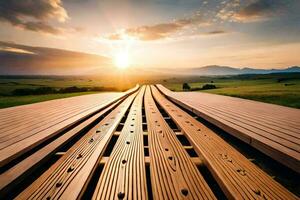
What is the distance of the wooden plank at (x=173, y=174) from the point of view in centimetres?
157

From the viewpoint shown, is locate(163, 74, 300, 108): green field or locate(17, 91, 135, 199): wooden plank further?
locate(163, 74, 300, 108): green field

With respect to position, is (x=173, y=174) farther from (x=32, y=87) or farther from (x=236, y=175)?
(x=32, y=87)

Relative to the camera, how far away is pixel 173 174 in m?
1.86

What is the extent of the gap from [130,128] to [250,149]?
208 centimetres

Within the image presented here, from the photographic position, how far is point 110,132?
3.21 metres

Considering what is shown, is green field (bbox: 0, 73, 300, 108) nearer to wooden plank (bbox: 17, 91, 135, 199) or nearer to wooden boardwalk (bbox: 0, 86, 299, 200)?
wooden boardwalk (bbox: 0, 86, 299, 200)

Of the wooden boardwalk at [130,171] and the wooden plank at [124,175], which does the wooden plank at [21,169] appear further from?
the wooden plank at [124,175]

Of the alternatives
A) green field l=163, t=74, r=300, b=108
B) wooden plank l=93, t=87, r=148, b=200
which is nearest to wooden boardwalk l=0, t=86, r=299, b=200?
wooden plank l=93, t=87, r=148, b=200

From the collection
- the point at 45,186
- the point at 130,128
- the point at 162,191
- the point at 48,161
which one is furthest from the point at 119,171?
the point at 130,128

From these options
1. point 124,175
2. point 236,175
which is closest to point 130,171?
point 124,175

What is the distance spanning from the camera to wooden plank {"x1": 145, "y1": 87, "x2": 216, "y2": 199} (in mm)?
1571

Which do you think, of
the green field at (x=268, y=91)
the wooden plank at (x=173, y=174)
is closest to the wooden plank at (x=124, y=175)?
the wooden plank at (x=173, y=174)

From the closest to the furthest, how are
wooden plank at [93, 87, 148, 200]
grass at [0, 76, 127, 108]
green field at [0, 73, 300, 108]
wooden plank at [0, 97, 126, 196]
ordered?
wooden plank at [93, 87, 148, 200] → wooden plank at [0, 97, 126, 196] → green field at [0, 73, 300, 108] → grass at [0, 76, 127, 108]

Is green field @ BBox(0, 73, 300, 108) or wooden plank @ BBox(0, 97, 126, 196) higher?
wooden plank @ BBox(0, 97, 126, 196)
